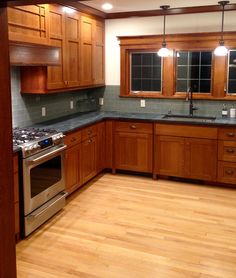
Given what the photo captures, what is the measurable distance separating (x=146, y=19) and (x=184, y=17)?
0.59 meters

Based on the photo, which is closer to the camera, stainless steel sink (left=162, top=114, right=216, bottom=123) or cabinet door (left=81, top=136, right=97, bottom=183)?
cabinet door (left=81, top=136, right=97, bottom=183)

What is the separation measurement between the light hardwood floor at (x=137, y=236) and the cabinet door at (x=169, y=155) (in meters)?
0.30

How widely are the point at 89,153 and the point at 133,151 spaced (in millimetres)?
715

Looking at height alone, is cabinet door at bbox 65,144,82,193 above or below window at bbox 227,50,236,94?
below

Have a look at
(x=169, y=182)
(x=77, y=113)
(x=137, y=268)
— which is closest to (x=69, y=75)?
(x=77, y=113)

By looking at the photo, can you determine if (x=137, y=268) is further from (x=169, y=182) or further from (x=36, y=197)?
(x=169, y=182)

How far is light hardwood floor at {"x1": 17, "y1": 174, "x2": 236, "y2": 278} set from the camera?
2.83 m

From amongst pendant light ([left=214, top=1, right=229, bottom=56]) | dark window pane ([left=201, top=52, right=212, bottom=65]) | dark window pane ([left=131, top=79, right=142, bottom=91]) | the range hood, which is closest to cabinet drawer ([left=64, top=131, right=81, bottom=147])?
the range hood

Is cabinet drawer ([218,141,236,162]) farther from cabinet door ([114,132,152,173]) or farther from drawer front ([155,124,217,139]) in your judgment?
cabinet door ([114,132,152,173])

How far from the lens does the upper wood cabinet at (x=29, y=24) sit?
11.1 feet

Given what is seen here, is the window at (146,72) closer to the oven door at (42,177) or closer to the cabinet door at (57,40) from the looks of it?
the cabinet door at (57,40)

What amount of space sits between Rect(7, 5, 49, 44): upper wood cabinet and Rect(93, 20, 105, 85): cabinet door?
4.51 ft

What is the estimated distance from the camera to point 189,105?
206 inches

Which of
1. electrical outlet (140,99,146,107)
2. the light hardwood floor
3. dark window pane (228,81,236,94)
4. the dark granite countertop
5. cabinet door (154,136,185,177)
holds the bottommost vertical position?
the light hardwood floor
